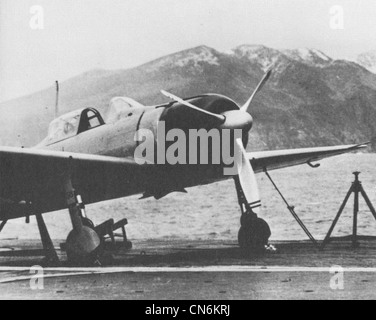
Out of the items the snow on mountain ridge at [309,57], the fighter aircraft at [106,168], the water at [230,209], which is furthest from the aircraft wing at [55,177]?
the snow on mountain ridge at [309,57]

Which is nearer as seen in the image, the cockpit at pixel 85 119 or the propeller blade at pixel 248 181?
the propeller blade at pixel 248 181

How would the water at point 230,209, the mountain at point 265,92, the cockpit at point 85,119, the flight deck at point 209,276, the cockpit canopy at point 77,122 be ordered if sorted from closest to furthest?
the flight deck at point 209,276
the cockpit at point 85,119
the cockpit canopy at point 77,122
the water at point 230,209
the mountain at point 265,92

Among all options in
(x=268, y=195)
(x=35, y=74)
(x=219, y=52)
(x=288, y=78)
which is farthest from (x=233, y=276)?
(x=219, y=52)

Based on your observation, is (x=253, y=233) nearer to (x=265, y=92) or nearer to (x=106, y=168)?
(x=106, y=168)

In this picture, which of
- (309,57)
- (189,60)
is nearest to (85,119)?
(189,60)

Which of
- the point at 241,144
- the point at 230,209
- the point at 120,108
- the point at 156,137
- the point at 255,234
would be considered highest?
the point at 120,108

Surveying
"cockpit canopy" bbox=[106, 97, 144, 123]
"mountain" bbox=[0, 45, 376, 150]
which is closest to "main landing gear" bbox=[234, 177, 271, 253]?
"cockpit canopy" bbox=[106, 97, 144, 123]

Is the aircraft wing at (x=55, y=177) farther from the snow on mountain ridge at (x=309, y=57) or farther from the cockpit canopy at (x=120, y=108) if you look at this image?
the snow on mountain ridge at (x=309, y=57)
